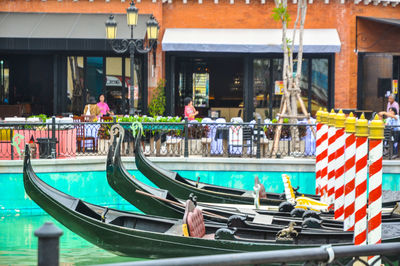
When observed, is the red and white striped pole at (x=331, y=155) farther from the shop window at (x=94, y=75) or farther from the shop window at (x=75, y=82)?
the shop window at (x=75, y=82)

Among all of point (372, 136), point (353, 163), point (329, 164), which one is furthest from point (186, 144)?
point (372, 136)

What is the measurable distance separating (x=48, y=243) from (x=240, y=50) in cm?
1647

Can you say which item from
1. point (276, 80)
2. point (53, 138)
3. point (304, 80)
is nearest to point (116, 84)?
point (276, 80)

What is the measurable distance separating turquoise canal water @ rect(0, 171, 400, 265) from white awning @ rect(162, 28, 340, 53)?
6.04 metres

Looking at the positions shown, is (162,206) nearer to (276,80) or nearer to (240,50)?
(240,50)

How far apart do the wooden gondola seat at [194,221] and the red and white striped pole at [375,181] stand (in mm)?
2058

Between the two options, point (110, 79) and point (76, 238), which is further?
point (110, 79)

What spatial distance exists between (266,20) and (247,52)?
1248mm

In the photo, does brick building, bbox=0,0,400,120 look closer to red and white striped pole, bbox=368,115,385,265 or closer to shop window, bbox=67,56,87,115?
shop window, bbox=67,56,87,115

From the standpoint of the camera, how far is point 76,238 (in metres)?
12.2

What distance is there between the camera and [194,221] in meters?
8.57

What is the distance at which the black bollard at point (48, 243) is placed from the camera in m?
3.36

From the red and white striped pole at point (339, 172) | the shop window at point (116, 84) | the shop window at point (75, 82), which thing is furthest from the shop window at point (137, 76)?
the red and white striped pole at point (339, 172)

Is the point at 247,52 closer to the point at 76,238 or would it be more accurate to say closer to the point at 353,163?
the point at 76,238
